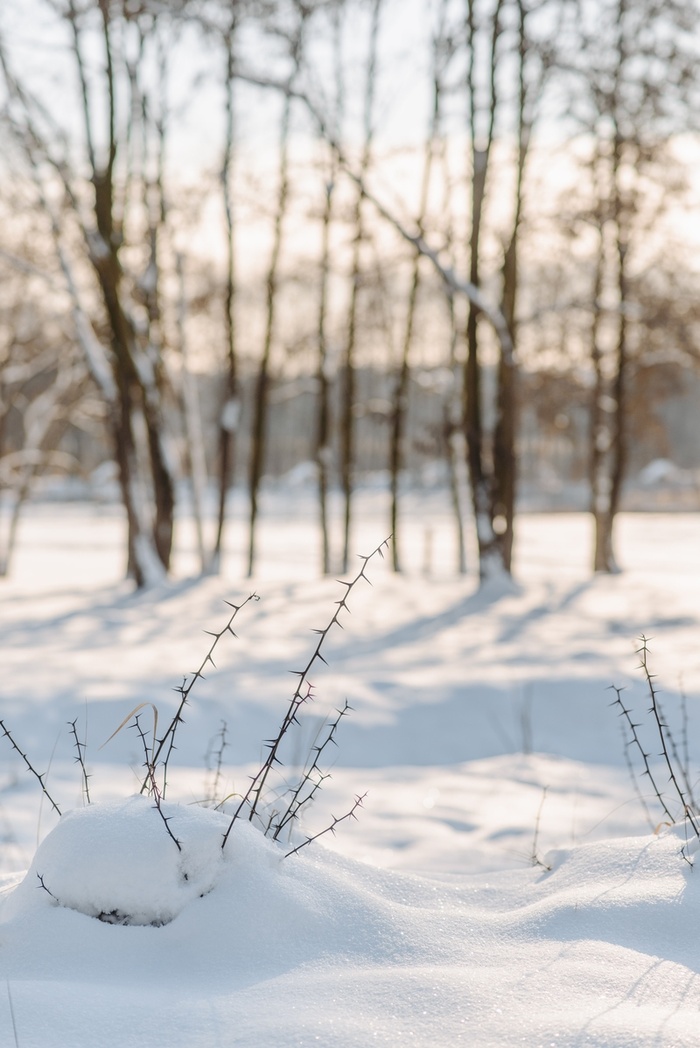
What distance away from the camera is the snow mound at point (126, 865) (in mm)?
2105

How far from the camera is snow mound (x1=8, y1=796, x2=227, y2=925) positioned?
2105mm

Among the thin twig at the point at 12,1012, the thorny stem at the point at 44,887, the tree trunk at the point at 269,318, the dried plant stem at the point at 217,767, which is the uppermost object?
the tree trunk at the point at 269,318

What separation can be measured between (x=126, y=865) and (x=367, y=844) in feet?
5.75

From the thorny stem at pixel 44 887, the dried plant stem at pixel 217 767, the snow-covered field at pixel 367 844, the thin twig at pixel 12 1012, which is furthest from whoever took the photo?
the dried plant stem at pixel 217 767

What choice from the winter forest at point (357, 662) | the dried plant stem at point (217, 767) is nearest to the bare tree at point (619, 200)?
the winter forest at point (357, 662)

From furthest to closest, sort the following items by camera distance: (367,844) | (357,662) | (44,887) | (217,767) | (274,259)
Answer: (274,259) < (357,662) < (217,767) < (367,844) < (44,887)

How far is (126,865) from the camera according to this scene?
2121 millimetres

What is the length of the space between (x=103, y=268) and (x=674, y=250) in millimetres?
8138

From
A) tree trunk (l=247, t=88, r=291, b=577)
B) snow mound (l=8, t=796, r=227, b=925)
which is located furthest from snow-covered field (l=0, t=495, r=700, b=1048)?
tree trunk (l=247, t=88, r=291, b=577)

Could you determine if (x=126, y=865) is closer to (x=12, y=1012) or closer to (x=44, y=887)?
(x=44, y=887)

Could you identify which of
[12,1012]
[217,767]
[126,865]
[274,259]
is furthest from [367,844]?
[274,259]

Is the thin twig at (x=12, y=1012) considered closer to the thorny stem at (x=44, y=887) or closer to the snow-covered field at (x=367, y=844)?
the snow-covered field at (x=367, y=844)

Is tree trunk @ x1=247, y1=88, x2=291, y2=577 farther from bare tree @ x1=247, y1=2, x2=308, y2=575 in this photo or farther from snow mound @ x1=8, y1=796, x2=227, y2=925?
snow mound @ x1=8, y1=796, x2=227, y2=925

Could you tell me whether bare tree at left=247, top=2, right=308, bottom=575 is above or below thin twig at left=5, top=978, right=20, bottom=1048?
above
